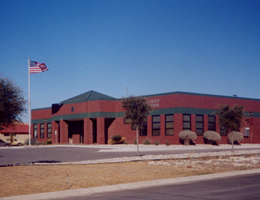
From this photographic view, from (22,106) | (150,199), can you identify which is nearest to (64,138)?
(22,106)

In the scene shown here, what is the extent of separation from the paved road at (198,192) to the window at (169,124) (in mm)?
26534

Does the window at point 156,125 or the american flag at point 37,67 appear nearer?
the window at point 156,125

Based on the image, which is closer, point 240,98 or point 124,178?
point 124,178

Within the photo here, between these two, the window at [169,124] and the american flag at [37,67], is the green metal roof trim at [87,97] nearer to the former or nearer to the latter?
the american flag at [37,67]

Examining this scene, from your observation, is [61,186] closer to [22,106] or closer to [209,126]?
[22,106]

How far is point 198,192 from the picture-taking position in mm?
9758

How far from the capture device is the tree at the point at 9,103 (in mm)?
15344

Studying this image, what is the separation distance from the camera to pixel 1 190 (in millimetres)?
10289

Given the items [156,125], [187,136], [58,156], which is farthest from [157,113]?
[58,156]

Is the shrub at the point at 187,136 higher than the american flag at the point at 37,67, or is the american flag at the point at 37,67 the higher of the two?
the american flag at the point at 37,67

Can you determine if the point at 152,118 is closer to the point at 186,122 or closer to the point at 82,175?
the point at 186,122

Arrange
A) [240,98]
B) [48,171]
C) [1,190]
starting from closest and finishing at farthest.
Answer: [1,190], [48,171], [240,98]

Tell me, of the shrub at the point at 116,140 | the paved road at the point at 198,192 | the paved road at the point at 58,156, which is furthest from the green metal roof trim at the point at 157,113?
the paved road at the point at 198,192

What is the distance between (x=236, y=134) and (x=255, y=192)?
32.1 meters
